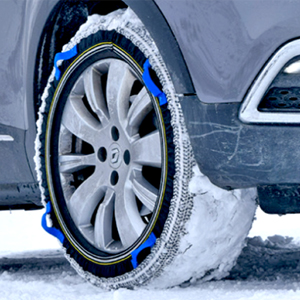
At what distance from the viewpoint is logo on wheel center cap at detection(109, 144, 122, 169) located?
92.5 inches

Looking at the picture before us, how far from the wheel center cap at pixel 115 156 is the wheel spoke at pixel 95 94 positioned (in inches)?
4.5

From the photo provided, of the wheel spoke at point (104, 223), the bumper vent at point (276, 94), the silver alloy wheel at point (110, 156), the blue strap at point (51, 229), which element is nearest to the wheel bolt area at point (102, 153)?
the silver alloy wheel at point (110, 156)

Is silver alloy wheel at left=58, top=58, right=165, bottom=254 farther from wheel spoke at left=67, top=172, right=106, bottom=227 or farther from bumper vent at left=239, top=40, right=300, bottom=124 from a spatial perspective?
bumper vent at left=239, top=40, right=300, bottom=124

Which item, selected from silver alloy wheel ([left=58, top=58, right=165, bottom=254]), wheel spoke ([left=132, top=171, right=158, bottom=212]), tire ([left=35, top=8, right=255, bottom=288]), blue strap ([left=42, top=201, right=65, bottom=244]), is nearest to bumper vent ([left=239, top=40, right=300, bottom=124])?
tire ([left=35, top=8, right=255, bottom=288])

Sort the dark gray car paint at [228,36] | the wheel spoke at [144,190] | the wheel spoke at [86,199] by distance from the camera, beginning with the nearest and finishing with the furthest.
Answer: the dark gray car paint at [228,36]
the wheel spoke at [144,190]
the wheel spoke at [86,199]

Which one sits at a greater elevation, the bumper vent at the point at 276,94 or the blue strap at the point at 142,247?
the bumper vent at the point at 276,94

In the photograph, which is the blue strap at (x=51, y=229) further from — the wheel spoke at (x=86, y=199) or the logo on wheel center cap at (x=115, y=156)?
the logo on wheel center cap at (x=115, y=156)

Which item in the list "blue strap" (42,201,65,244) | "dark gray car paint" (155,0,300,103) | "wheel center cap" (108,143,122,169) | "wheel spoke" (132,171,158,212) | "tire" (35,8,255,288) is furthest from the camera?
"blue strap" (42,201,65,244)

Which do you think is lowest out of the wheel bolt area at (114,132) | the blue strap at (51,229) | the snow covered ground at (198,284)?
the snow covered ground at (198,284)

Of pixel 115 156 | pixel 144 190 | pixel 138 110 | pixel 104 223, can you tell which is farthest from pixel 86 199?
pixel 138 110

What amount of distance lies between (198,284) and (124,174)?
19.4 inches

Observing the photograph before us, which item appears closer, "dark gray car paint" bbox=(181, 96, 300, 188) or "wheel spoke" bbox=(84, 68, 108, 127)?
"dark gray car paint" bbox=(181, 96, 300, 188)

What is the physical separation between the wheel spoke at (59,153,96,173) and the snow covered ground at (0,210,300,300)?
0.46 meters

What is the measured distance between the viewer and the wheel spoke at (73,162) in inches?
99.0
